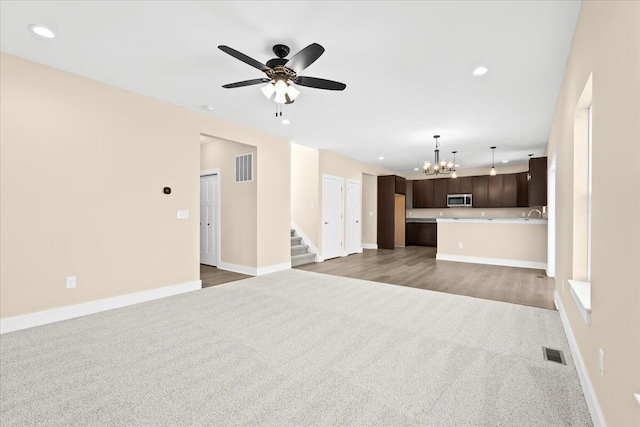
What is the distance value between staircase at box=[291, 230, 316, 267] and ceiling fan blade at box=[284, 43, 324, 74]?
4.58 meters

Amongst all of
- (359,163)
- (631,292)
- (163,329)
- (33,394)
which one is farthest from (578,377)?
(359,163)

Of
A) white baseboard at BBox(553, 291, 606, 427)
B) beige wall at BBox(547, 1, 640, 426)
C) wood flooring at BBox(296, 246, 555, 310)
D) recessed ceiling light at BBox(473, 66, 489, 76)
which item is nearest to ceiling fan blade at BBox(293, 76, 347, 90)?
recessed ceiling light at BBox(473, 66, 489, 76)

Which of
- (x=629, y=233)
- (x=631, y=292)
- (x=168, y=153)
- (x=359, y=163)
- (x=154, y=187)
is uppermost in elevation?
(x=359, y=163)

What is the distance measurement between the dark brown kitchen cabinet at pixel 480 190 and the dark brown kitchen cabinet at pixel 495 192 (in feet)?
0.28

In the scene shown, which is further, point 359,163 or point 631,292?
point 359,163

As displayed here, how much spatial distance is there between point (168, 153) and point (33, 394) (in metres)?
3.10

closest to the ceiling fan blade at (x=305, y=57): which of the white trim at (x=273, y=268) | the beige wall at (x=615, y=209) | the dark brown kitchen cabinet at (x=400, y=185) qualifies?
the beige wall at (x=615, y=209)

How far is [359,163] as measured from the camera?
8.72 metres

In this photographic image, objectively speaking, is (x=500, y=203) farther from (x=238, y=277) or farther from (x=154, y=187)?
(x=154, y=187)

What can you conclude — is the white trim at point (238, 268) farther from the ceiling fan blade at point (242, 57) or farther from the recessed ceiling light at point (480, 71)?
the recessed ceiling light at point (480, 71)

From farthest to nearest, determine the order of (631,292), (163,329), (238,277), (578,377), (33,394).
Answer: (238,277)
(163,329)
(578,377)
(33,394)
(631,292)

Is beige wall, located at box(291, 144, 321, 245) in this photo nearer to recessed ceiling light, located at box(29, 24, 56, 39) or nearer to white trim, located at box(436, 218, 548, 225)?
white trim, located at box(436, 218, 548, 225)

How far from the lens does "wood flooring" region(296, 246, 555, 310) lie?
4223 mm

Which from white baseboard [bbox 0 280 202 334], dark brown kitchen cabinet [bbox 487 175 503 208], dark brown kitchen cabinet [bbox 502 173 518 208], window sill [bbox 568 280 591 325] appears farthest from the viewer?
dark brown kitchen cabinet [bbox 487 175 503 208]
